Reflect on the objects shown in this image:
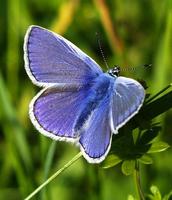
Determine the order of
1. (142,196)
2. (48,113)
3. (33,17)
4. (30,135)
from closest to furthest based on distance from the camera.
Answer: (142,196)
(48,113)
(30,135)
(33,17)

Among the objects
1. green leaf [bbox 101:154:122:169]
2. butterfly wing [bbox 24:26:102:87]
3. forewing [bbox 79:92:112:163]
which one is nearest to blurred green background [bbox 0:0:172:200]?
butterfly wing [bbox 24:26:102:87]

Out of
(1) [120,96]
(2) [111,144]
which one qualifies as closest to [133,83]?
(1) [120,96]

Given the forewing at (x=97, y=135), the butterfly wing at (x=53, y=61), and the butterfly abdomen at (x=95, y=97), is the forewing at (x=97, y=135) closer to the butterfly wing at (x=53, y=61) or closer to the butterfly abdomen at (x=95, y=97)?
the butterfly abdomen at (x=95, y=97)

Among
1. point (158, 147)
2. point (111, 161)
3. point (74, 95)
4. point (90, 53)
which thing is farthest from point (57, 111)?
point (90, 53)

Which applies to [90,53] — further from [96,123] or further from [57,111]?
[96,123]

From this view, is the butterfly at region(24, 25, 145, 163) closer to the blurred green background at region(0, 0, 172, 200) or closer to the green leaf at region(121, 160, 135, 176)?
the green leaf at region(121, 160, 135, 176)

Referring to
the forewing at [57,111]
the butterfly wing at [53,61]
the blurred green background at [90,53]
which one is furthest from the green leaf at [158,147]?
the blurred green background at [90,53]

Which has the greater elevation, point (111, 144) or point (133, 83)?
point (133, 83)

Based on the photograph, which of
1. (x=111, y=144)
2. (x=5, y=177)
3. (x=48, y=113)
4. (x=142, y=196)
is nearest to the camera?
(x=142, y=196)

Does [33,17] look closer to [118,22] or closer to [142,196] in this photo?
[118,22]
